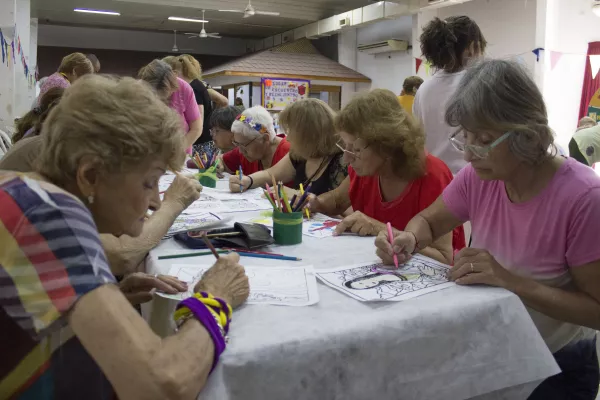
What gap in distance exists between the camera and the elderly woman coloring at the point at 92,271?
0.73 metres

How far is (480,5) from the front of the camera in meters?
8.05

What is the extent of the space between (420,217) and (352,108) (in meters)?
0.58

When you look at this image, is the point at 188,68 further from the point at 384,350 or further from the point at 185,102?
the point at 384,350

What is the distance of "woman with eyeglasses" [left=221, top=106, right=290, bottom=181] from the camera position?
328 cm

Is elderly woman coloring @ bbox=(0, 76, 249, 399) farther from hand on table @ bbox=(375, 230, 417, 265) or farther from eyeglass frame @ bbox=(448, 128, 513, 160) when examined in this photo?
eyeglass frame @ bbox=(448, 128, 513, 160)

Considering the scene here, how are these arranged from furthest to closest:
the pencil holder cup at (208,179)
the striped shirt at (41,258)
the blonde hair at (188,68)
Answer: the blonde hair at (188,68), the pencil holder cup at (208,179), the striped shirt at (41,258)

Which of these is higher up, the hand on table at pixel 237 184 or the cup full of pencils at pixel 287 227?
the hand on table at pixel 237 184

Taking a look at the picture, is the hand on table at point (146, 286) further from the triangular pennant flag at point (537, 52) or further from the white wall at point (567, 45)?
the triangular pennant flag at point (537, 52)

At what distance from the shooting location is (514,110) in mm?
1275

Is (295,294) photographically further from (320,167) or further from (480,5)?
(480,5)

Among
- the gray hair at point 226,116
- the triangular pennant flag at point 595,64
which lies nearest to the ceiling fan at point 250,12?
the triangular pennant flag at point 595,64

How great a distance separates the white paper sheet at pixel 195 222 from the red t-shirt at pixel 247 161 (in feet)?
4.13

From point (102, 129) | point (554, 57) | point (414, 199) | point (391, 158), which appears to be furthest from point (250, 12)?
point (102, 129)

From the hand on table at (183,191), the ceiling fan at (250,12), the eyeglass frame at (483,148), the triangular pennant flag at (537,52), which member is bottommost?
the hand on table at (183,191)
